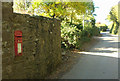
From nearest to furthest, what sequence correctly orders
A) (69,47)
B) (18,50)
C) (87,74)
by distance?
1. (18,50)
2. (87,74)
3. (69,47)

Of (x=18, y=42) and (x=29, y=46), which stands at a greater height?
(x=18, y=42)

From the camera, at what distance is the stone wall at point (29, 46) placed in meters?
3.26

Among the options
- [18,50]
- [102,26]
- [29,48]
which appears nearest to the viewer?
[18,50]

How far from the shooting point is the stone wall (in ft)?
10.7

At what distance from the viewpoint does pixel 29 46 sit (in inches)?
166

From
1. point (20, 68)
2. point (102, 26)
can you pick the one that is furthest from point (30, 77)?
point (102, 26)

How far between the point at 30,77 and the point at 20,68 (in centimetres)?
65

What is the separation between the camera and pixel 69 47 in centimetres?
1218

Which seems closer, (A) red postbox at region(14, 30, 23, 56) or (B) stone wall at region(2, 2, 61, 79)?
(B) stone wall at region(2, 2, 61, 79)

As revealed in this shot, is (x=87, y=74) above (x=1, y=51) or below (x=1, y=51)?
below

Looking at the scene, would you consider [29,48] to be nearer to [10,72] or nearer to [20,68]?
[20,68]

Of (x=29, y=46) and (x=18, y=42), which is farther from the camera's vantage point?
(x=29, y=46)

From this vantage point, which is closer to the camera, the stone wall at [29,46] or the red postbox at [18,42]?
the stone wall at [29,46]

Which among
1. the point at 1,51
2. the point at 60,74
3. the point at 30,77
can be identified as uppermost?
the point at 1,51
